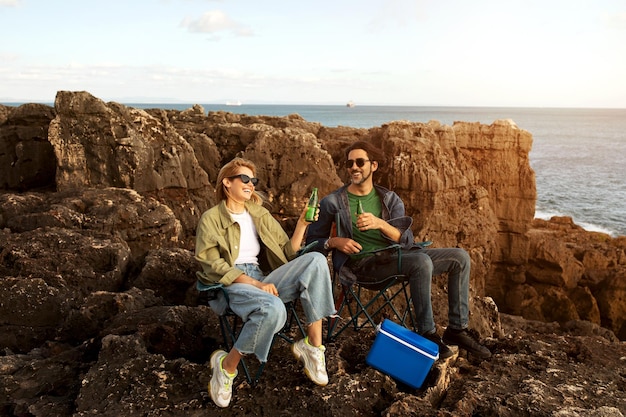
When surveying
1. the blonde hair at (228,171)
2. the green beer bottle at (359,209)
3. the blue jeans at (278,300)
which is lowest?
the blue jeans at (278,300)

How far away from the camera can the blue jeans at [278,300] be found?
3.77 m

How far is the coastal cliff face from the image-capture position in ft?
13.6

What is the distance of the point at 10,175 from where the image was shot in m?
13.6

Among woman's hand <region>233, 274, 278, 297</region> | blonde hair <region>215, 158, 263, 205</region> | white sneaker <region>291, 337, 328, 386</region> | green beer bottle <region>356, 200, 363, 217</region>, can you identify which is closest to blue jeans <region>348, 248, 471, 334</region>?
green beer bottle <region>356, 200, 363, 217</region>

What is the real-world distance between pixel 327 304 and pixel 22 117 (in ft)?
45.2

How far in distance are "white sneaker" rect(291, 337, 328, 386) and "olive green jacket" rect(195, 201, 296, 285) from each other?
0.81 meters

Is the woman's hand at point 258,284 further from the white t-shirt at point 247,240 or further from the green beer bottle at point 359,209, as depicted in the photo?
the green beer bottle at point 359,209

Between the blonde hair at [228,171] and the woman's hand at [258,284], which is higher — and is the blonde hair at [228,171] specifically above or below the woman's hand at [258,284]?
above

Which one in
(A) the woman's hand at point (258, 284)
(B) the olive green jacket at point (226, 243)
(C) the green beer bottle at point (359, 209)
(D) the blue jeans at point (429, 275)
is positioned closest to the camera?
(A) the woman's hand at point (258, 284)

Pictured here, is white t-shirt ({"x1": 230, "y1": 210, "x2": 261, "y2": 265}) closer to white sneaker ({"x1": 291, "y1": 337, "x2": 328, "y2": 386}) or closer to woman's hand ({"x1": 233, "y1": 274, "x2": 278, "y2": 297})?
woman's hand ({"x1": 233, "y1": 274, "x2": 278, "y2": 297})

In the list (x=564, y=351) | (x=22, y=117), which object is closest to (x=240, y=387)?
(x=564, y=351)

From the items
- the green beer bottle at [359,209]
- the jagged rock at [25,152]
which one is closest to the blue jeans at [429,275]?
the green beer bottle at [359,209]

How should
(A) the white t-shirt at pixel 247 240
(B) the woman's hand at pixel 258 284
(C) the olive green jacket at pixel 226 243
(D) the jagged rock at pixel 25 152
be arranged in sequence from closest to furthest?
(B) the woman's hand at pixel 258 284, (C) the olive green jacket at pixel 226 243, (A) the white t-shirt at pixel 247 240, (D) the jagged rock at pixel 25 152

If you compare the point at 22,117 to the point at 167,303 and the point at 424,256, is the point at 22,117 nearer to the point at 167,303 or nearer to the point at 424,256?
the point at 167,303
